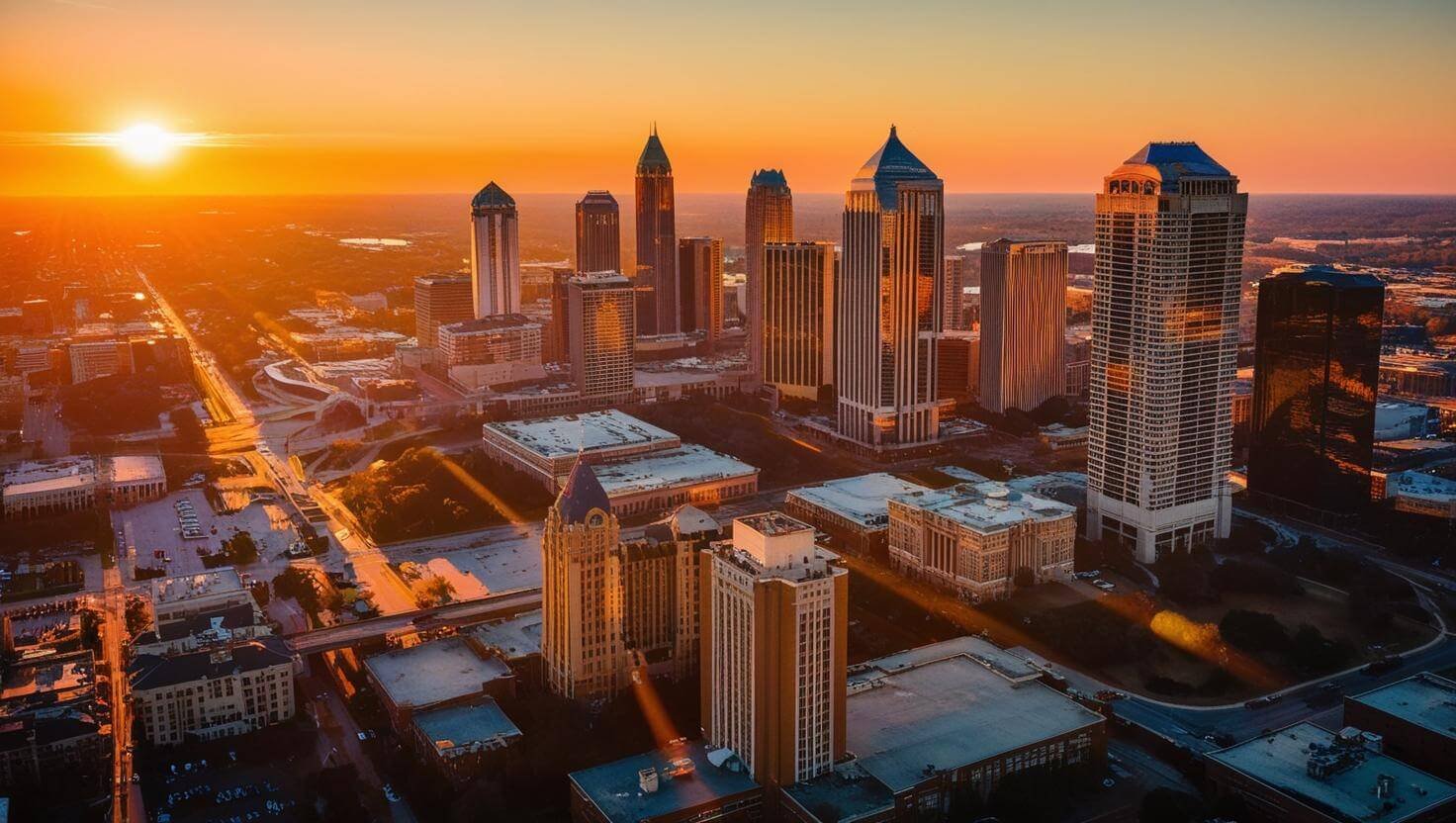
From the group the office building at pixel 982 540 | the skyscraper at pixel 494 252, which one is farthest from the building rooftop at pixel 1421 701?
the skyscraper at pixel 494 252

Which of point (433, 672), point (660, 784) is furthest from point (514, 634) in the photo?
point (660, 784)

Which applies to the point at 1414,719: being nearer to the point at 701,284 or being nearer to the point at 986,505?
the point at 986,505

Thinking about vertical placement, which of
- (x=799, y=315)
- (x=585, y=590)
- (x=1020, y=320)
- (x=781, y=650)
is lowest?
(x=585, y=590)

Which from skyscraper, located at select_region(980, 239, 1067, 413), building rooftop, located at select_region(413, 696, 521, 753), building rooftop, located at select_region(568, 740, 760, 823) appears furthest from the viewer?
skyscraper, located at select_region(980, 239, 1067, 413)

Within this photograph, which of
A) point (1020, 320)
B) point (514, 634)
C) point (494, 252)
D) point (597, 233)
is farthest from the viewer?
point (597, 233)

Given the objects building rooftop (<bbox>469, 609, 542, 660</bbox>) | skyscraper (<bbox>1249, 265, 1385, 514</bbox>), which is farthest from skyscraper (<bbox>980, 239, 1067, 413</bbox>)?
building rooftop (<bbox>469, 609, 542, 660</bbox>)

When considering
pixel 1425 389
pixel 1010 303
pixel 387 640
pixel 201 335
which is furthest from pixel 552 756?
pixel 201 335

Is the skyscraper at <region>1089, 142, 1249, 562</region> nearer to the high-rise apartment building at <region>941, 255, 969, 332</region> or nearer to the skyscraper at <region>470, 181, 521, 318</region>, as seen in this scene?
the high-rise apartment building at <region>941, 255, 969, 332</region>
